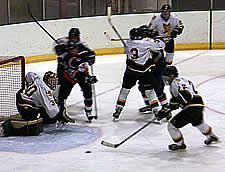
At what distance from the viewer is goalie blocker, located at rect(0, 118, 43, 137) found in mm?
5250

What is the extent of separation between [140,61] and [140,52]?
0.35ft

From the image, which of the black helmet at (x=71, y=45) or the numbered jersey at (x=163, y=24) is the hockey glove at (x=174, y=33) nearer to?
the numbered jersey at (x=163, y=24)

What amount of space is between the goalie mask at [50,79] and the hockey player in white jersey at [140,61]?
92cm

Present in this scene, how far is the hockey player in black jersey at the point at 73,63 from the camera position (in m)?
5.62

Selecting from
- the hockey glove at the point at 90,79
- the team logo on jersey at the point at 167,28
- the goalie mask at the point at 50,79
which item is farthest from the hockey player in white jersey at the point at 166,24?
the hockey glove at the point at 90,79

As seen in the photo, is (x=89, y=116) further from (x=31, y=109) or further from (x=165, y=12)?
(x=165, y=12)

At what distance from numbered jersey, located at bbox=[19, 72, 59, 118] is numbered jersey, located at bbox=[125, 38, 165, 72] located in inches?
40.2

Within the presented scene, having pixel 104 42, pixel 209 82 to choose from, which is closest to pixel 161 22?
pixel 209 82

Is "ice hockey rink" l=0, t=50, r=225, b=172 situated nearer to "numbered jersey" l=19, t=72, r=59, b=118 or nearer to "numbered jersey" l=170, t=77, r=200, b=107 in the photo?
"numbered jersey" l=19, t=72, r=59, b=118

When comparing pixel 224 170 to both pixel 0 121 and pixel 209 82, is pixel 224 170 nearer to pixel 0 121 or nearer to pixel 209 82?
pixel 0 121

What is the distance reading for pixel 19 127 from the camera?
5285mm

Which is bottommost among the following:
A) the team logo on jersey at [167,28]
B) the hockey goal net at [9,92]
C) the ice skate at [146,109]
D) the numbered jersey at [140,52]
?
the ice skate at [146,109]

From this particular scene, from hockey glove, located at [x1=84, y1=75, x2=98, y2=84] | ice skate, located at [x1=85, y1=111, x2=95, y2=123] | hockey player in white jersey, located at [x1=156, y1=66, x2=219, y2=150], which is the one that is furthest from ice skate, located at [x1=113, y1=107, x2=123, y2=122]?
hockey player in white jersey, located at [x1=156, y1=66, x2=219, y2=150]

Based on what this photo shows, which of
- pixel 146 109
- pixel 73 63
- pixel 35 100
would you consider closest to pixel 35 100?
pixel 35 100
